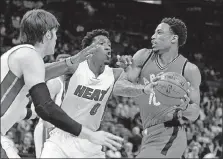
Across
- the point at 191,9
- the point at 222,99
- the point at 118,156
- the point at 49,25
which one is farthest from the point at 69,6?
the point at 49,25

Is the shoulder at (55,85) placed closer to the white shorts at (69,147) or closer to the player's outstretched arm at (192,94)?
the white shorts at (69,147)

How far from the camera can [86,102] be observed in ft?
16.5

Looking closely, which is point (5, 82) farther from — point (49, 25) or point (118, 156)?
point (118, 156)

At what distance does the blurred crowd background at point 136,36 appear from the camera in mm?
11875

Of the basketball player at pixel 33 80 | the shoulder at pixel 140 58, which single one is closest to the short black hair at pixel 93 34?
the shoulder at pixel 140 58

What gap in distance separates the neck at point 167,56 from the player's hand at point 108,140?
2.28m

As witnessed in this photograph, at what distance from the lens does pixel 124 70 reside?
518 centimetres

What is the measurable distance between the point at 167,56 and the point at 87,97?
2.98 ft

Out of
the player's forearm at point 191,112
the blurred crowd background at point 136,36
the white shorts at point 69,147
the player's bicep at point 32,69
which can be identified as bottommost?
the blurred crowd background at point 136,36

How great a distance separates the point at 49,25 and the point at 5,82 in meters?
0.51

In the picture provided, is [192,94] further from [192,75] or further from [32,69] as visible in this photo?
[32,69]

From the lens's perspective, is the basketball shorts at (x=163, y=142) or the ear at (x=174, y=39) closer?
the basketball shorts at (x=163, y=142)

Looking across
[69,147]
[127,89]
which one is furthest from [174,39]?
[69,147]

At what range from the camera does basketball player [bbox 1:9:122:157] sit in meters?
2.89
